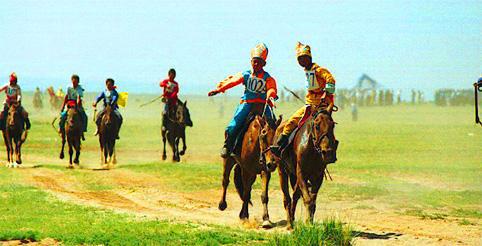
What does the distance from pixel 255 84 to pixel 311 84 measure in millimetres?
1651

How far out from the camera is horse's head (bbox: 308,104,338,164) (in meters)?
14.1

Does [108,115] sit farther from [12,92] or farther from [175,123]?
[12,92]

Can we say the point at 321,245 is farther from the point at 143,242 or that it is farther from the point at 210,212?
the point at 210,212

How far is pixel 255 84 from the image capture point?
16500 mm

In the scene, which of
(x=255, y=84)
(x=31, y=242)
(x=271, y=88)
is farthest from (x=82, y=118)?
(x=31, y=242)

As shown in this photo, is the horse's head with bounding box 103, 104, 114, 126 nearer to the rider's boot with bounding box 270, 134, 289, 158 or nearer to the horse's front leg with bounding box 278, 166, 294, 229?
the horse's front leg with bounding box 278, 166, 294, 229

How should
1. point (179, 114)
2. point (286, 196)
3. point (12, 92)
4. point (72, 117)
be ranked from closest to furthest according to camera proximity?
1. point (286, 196)
2. point (12, 92)
3. point (72, 117)
4. point (179, 114)

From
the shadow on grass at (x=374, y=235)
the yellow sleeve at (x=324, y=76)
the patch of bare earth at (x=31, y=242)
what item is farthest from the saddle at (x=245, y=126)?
the patch of bare earth at (x=31, y=242)

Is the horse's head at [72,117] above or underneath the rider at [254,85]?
underneath

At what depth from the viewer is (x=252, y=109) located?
16703 millimetres

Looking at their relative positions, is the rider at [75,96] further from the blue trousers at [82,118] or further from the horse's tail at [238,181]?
the horse's tail at [238,181]

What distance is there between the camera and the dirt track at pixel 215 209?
1485cm

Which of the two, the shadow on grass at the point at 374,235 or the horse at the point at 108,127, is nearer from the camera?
the shadow on grass at the point at 374,235

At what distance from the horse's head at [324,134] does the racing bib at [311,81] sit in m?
0.60
